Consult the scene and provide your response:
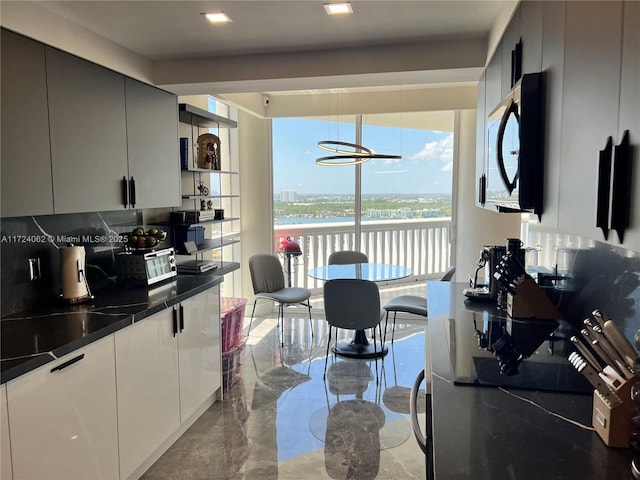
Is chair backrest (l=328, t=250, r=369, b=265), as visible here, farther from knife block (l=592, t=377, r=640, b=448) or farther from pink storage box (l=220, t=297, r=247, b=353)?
knife block (l=592, t=377, r=640, b=448)

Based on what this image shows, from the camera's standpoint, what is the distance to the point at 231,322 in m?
3.57

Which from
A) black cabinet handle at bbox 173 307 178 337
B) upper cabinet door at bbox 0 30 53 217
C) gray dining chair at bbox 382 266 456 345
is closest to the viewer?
upper cabinet door at bbox 0 30 53 217

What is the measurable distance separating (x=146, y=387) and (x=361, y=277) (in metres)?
2.17

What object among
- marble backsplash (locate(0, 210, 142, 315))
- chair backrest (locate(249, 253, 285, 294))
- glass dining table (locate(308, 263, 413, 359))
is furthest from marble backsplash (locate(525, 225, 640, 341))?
chair backrest (locate(249, 253, 285, 294))

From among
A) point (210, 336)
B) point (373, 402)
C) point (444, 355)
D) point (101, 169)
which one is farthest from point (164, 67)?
point (373, 402)

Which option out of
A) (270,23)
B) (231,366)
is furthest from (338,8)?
(231,366)

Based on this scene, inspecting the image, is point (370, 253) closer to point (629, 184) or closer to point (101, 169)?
point (101, 169)

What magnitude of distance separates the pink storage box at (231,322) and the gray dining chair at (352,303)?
0.75 meters

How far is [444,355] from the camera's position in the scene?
1.73 metres

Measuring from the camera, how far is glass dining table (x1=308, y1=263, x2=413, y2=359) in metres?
4.09

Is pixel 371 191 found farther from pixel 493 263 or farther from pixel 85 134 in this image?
pixel 85 134

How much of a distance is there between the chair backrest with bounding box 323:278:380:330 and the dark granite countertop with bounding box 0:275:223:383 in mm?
1235

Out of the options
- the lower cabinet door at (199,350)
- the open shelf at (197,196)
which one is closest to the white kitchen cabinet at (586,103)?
the lower cabinet door at (199,350)

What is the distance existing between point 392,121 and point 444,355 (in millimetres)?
4167
